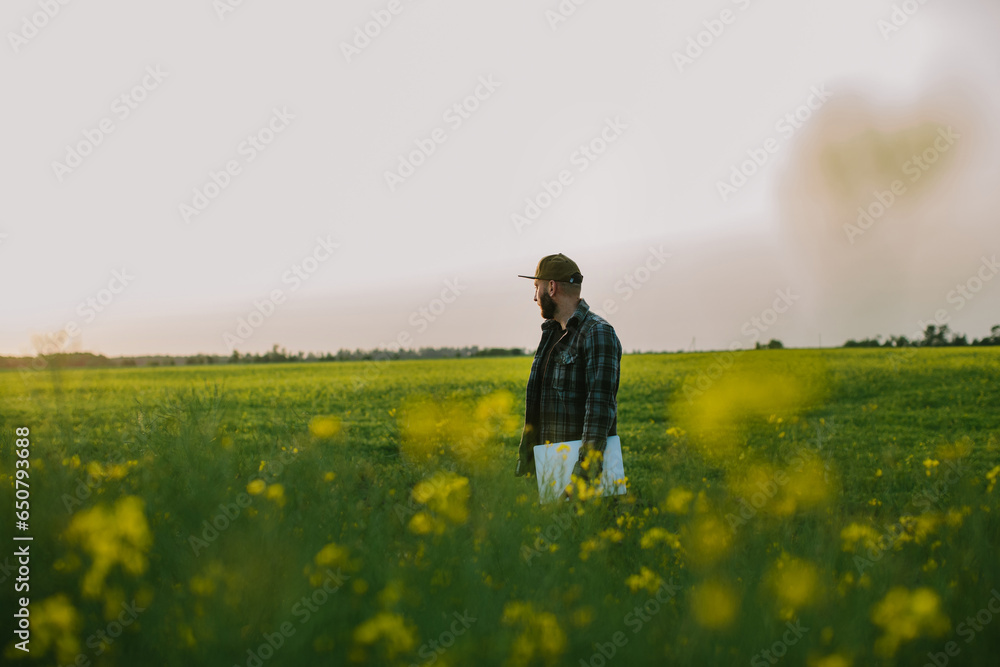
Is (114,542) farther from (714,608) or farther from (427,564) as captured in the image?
(714,608)

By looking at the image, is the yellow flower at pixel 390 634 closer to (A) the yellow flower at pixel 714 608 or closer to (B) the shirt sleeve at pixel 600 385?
(A) the yellow flower at pixel 714 608

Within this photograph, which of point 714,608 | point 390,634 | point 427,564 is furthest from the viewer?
point 427,564

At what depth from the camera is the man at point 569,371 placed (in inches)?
198

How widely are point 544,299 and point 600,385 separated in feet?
2.91

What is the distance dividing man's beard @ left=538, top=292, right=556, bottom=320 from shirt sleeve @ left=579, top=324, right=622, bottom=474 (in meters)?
0.45

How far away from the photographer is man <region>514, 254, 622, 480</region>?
5035 mm

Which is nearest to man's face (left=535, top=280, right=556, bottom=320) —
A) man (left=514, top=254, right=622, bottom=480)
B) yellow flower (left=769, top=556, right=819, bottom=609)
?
man (left=514, top=254, right=622, bottom=480)

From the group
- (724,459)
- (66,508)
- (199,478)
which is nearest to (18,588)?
(66,508)

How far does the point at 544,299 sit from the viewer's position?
18.1ft

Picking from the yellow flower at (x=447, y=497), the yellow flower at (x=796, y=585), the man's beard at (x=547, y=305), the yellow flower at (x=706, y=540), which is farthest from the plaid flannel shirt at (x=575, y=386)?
the yellow flower at (x=796, y=585)

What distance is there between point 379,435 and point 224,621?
9804mm

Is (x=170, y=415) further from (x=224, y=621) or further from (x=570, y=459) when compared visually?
(x=570, y=459)

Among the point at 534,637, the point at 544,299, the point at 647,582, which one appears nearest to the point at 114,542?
the point at 534,637

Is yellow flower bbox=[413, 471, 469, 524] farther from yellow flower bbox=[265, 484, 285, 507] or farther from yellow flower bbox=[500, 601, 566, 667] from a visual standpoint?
yellow flower bbox=[500, 601, 566, 667]
